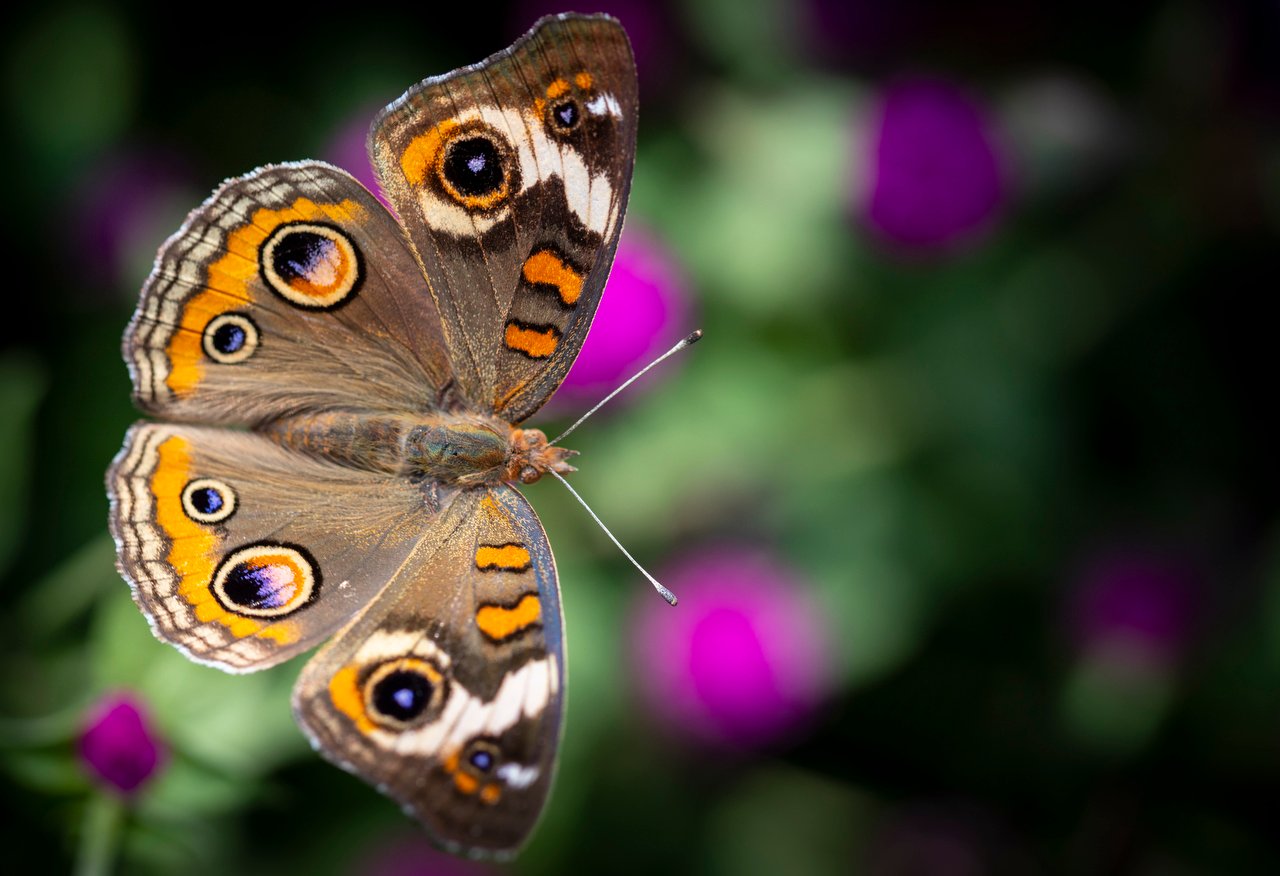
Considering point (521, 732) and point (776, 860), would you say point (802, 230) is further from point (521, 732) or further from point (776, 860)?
point (521, 732)

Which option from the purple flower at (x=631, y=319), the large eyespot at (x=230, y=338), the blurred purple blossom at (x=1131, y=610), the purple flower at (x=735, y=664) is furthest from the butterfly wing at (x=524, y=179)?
the blurred purple blossom at (x=1131, y=610)

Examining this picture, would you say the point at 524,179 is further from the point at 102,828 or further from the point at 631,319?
the point at 102,828

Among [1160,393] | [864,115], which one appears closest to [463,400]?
[864,115]

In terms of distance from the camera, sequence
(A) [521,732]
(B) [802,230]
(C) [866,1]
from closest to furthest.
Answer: (A) [521,732], (B) [802,230], (C) [866,1]

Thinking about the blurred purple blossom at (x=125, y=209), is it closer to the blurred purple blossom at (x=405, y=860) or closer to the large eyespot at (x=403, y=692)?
the blurred purple blossom at (x=405, y=860)

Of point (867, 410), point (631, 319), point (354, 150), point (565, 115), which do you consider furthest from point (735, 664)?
point (565, 115)

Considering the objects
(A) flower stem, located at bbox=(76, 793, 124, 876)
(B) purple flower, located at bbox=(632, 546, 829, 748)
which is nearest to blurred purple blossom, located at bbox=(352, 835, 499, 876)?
(B) purple flower, located at bbox=(632, 546, 829, 748)
